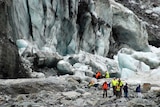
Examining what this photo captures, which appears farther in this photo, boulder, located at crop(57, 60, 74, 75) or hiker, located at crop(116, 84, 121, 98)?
boulder, located at crop(57, 60, 74, 75)

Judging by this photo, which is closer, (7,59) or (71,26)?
(7,59)

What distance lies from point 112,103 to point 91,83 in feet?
25.5

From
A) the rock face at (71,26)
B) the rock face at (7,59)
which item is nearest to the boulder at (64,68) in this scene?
the rock face at (71,26)

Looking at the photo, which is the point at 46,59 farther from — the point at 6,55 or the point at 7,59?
the point at 6,55

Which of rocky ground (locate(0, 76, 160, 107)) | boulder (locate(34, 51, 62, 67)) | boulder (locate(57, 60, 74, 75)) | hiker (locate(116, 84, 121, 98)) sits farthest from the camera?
boulder (locate(57, 60, 74, 75))

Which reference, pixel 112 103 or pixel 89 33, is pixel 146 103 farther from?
pixel 89 33

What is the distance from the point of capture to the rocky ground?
20286 millimetres

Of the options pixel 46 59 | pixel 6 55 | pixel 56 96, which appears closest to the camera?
pixel 56 96

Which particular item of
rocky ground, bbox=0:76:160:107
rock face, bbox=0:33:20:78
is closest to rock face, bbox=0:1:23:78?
rock face, bbox=0:33:20:78

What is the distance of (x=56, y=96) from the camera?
22.3 metres

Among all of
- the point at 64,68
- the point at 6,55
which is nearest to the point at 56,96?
the point at 6,55

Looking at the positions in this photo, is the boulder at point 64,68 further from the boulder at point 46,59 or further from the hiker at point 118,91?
the hiker at point 118,91

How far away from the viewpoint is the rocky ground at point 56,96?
20.3m

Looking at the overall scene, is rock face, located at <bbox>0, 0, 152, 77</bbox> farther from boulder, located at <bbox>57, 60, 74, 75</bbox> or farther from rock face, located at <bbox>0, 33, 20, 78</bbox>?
rock face, located at <bbox>0, 33, 20, 78</bbox>
